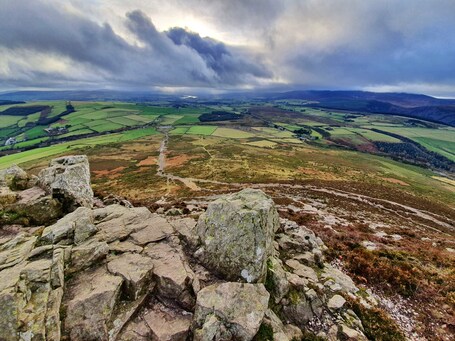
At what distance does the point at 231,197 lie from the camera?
56.7 ft

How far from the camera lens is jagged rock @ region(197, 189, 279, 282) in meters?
13.4

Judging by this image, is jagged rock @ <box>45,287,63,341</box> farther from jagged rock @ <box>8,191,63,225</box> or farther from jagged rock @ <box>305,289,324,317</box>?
jagged rock @ <box>305,289,324,317</box>

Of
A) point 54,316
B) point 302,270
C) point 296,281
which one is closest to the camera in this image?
point 54,316

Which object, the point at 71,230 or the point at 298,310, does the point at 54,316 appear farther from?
the point at 298,310

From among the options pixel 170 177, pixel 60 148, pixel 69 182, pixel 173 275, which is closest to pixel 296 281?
pixel 173 275

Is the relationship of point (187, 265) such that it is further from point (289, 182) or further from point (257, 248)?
point (289, 182)

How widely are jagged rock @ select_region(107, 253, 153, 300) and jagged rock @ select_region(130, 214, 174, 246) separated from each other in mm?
1904

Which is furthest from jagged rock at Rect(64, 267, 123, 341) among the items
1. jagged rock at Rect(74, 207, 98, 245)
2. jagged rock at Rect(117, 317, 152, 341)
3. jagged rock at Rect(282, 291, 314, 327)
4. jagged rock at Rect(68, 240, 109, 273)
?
jagged rock at Rect(282, 291, 314, 327)

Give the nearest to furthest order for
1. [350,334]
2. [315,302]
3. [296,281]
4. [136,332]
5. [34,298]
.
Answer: [34,298] → [136,332] → [350,334] → [315,302] → [296,281]

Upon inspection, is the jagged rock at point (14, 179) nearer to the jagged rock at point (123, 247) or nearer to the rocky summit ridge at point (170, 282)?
the rocky summit ridge at point (170, 282)

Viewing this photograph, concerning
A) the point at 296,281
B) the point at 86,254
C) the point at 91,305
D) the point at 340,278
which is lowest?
the point at 340,278

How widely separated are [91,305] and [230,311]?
6594 millimetres

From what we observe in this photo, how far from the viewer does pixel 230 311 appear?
11250 mm

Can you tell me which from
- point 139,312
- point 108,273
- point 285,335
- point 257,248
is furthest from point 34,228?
point 285,335
